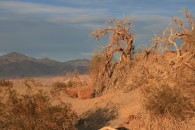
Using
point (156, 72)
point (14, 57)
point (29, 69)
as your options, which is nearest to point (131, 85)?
point (156, 72)

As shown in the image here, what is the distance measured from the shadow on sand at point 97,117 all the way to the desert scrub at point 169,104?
1.96 meters

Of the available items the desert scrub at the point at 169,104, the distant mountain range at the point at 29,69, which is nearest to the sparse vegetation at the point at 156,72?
the desert scrub at the point at 169,104

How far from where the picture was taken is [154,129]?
15.1 meters

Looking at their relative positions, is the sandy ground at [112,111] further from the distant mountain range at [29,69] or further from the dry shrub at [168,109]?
the distant mountain range at [29,69]

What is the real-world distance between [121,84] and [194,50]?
15.9ft

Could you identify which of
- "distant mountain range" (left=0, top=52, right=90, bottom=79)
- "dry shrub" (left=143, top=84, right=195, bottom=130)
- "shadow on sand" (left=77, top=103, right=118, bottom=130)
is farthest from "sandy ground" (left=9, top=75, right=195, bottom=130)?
"distant mountain range" (left=0, top=52, right=90, bottom=79)

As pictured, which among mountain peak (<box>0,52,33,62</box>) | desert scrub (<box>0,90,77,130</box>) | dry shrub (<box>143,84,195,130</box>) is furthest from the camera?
mountain peak (<box>0,52,33,62</box>)

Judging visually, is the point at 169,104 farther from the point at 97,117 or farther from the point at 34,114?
the point at 34,114

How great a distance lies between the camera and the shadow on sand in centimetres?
1697

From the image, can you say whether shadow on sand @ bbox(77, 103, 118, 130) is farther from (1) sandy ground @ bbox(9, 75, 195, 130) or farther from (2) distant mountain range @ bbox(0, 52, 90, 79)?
(2) distant mountain range @ bbox(0, 52, 90, 79)

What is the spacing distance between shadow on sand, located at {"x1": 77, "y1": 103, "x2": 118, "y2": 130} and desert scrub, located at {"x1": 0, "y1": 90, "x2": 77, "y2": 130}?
7.46 feet

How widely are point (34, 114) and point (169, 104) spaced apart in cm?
448

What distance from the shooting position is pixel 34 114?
14281mm

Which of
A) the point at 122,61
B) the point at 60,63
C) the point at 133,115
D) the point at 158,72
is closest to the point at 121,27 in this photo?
the point at 122,61
